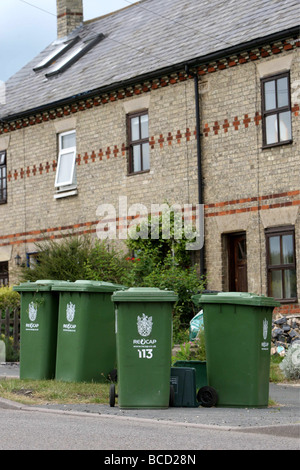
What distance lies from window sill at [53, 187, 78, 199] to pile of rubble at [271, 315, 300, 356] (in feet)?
26.6

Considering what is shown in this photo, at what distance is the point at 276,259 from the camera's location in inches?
762

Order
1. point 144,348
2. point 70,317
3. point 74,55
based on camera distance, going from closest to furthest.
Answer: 1. point 144,348
2. point 70,317
3. point 74,55

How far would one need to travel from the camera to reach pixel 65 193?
24797 millimetres

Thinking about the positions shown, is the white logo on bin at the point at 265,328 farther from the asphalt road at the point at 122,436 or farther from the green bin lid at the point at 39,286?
the green bin lid at the point at 39,286

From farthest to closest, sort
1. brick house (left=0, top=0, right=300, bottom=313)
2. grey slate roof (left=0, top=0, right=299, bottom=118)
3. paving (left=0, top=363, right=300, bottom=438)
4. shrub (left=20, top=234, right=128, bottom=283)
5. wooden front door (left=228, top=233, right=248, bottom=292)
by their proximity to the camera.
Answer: shrub (left=20, top=234, right=128, bottom=283) < grey slate roof (left=0, top=0, right=299, bottom=118) < wooden front door (left=228, top=233, right=248, bottom=292) < brick house (left=0, top=0, right=300, bottom=313) < paving (left=0, top=363, right=300, bottom=438)

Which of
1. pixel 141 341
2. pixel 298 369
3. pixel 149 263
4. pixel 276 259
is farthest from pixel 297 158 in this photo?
pixel 141 341

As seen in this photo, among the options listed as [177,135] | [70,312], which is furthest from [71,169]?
[70,312]

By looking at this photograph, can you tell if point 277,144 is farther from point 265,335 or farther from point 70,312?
point 265,335

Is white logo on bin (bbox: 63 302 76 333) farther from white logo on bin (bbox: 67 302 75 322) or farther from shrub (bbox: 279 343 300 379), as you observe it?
shrub (bbox: 279 343 300 379)

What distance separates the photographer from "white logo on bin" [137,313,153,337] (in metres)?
10.9

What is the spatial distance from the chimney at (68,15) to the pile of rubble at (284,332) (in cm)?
1504

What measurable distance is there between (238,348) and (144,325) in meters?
1.17

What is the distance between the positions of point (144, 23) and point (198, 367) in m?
16.0

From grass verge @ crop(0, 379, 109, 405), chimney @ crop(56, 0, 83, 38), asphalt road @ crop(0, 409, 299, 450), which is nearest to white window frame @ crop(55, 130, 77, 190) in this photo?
chimney @ crop(56, 0, 83, 38)
